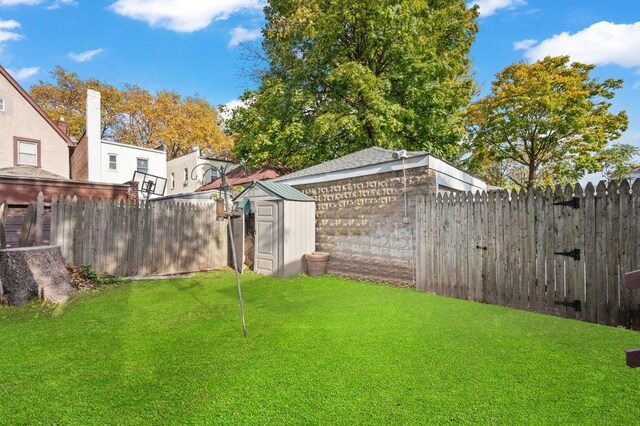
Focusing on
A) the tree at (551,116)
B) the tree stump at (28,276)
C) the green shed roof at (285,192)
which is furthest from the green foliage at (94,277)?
the tree at (551,116)

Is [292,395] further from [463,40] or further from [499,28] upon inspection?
[463,40]

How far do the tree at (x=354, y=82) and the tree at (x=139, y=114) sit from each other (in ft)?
51.0

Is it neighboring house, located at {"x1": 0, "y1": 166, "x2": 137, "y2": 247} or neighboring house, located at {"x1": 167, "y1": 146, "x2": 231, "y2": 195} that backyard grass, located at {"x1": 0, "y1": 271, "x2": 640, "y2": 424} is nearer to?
neighboring house, located at {"x1": 0, "y1": 166, "x2": 137, "y2": 247}

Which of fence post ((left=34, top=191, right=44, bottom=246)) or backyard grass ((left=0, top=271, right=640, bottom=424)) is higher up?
fence post ((left=34, top=191, right=44, bottom=246))

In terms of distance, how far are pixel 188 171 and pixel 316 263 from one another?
2164cm

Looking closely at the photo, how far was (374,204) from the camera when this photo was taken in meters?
8.24

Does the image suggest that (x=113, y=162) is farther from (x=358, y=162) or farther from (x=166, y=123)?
(x=358, y=162)

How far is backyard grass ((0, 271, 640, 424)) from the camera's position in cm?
250

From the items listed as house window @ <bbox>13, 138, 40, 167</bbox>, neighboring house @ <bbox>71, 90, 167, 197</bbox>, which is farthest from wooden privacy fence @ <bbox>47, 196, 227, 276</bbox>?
house window @ <bbox>13, 138, 40, 167</bbox>

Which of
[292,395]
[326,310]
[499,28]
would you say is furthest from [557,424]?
[499,28]

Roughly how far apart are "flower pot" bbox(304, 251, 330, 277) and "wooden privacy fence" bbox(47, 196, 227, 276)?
10.5 ft

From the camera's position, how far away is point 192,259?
9773 millimetres

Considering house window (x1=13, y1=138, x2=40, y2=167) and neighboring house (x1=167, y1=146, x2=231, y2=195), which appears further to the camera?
neighboring house (x1=167, y1=146, x2=231, y2=195)

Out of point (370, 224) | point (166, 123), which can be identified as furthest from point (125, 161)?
point (370, 224)
